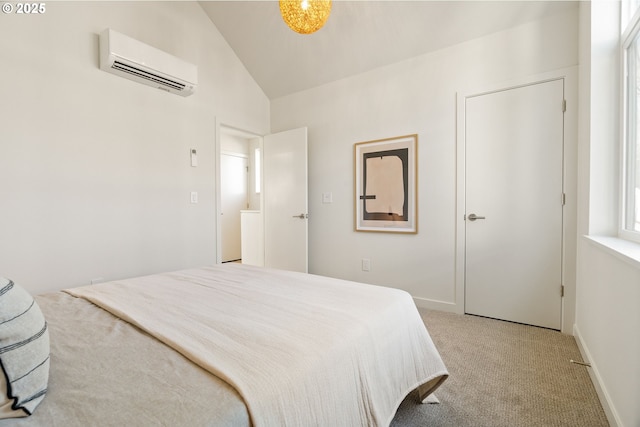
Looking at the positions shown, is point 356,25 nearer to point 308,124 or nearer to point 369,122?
point 369,122

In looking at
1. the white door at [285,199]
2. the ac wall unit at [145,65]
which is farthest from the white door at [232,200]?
the ac wall unit at [145,65]

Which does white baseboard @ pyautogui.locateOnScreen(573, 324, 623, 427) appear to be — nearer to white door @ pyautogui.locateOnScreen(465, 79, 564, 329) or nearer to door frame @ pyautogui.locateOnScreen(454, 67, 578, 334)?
door frame @ pyautogui.locateOnScreen(454, 67, 578, 334)

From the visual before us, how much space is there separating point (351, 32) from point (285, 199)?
1.97 m

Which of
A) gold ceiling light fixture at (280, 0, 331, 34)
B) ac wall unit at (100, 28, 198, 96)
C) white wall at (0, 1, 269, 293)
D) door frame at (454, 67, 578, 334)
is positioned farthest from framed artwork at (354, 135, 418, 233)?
ac wall unit at (100, 28, 198, 96)

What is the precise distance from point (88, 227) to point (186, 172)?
986 millimetres

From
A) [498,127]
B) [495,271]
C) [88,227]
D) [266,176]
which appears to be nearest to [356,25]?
[498,127]

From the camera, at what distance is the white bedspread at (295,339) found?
739 millimetres

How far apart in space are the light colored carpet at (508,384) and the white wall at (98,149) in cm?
251

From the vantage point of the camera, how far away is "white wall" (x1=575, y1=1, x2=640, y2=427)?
1249 millimetres

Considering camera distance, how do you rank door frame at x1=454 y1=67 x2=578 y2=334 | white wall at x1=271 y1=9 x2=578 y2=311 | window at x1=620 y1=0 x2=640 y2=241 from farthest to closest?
white wall at x1=271 y1=9 x2=578 y2=311 < door frame at x1=454 y1=67 x2=578 y2=334 < window at x1=620 y1=0 x2=640 y2=241

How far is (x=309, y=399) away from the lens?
75cm

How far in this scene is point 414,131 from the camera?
295 cm

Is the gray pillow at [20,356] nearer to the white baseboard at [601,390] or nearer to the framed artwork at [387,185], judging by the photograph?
the white baseboard at [601,390]

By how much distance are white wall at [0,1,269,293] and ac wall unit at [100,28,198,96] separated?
0.33 ft
